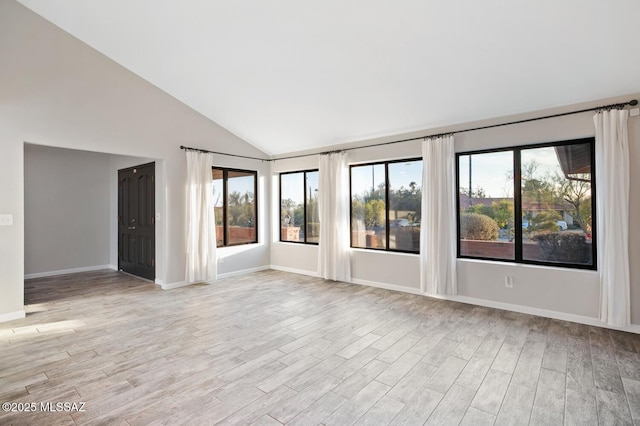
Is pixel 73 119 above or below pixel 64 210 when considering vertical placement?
above

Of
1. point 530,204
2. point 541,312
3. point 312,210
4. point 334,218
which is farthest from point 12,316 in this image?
point 530,204

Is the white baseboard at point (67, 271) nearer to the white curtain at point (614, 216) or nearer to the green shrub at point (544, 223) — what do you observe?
the green shrub at point (544, 223)

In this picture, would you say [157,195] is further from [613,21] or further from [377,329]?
[613,21]

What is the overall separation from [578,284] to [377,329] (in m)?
2.50

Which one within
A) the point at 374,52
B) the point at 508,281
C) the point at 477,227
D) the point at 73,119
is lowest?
the point at 508,281

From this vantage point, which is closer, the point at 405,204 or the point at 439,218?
the point at 439,218

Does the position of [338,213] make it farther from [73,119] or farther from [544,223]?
[73,119]

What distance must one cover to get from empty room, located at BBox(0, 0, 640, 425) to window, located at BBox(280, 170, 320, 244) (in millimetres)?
155

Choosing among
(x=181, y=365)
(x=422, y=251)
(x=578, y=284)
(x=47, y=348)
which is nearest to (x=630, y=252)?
(x=578, y=284)

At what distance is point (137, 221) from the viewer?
635 cm

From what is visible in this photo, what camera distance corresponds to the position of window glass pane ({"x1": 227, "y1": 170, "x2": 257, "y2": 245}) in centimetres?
662

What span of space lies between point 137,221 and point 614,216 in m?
7.38

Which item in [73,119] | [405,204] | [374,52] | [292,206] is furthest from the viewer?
[292,206]

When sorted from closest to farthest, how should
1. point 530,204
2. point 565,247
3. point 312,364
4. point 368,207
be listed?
point 312,364
point 565,247
point 530,204
point 368,207
